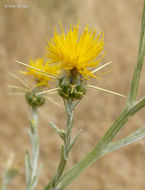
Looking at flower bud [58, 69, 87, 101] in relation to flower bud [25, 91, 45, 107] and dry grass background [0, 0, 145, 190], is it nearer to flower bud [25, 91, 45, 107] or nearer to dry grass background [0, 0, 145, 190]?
flower bud [25, 91, 45, 107]

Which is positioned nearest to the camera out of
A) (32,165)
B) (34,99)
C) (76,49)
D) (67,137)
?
(76,49)

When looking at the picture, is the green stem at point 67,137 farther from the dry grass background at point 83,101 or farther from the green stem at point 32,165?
the dry grass background at point 83,101

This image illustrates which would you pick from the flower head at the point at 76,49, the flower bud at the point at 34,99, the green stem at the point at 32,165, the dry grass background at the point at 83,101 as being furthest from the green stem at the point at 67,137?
the dry grass background at the point at 83,101

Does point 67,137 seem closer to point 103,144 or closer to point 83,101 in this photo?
point 103,144

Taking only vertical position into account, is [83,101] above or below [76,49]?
below

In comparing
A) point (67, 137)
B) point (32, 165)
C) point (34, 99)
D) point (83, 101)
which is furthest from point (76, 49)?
point (83, 101)

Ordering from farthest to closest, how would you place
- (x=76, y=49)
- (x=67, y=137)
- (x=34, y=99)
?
(x=34, y=99), (x=67, y=137), (x=76, y=49)

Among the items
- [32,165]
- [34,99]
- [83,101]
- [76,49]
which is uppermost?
[76,49]

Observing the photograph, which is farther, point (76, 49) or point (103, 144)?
point (103, 144)

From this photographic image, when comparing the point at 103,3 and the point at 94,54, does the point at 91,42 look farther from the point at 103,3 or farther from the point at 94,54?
the point at 103,3
